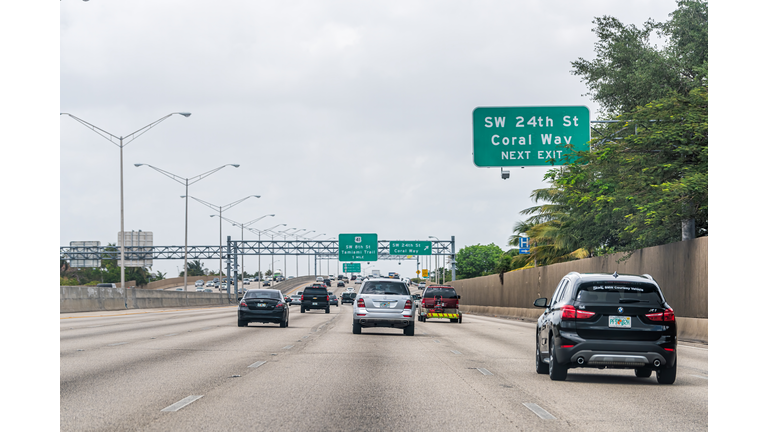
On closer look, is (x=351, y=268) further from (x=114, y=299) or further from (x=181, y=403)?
(x=181, y=403)

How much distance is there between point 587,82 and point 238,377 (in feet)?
121

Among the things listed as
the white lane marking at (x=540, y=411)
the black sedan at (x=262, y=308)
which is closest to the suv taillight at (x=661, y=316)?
the white lane marking at (x=540, y=411)

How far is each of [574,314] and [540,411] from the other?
3.35 meters

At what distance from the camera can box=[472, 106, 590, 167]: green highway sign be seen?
101ft

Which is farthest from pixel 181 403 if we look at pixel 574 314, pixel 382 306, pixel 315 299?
pixel 315 299

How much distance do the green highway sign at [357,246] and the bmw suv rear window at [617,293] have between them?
7536 centimetres

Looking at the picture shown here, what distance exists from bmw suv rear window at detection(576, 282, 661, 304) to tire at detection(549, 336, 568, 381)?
3.37 ft

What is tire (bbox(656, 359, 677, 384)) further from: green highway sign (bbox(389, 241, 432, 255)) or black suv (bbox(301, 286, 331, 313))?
green highway sign (bbox(389, 241, 432, 255))

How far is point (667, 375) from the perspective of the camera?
550 inches

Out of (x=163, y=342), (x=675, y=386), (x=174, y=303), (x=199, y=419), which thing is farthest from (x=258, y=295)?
(x=174, y=303)

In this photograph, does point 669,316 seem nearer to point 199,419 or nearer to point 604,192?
point 199,419

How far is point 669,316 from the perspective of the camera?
13.5 m

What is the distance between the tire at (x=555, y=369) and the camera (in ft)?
46.0

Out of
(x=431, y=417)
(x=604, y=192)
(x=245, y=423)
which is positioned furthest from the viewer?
(x=604, y=192)
